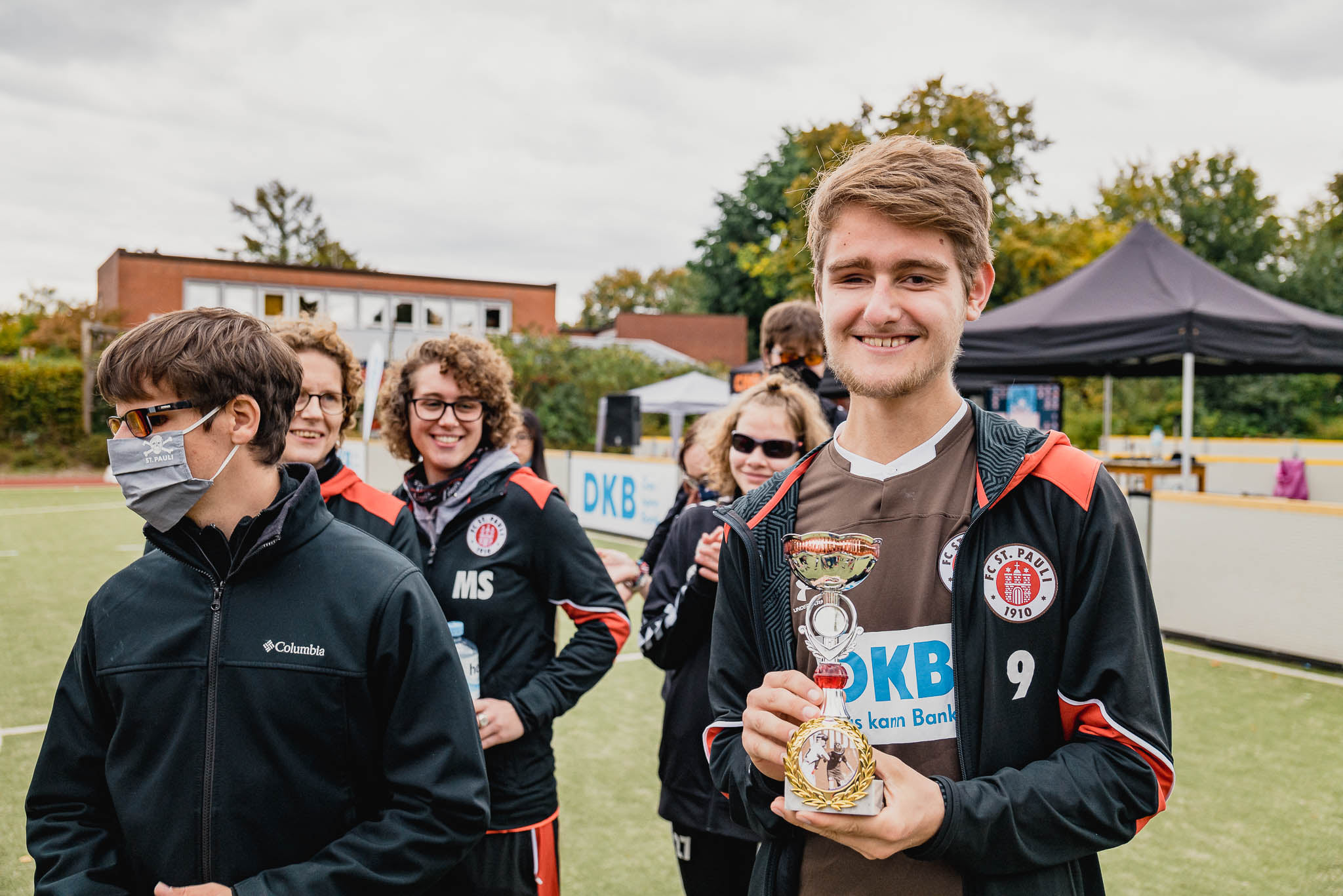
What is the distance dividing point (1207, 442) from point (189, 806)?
26809mm

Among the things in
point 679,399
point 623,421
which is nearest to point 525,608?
point 623,421

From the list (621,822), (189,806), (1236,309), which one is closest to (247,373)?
(189,806)

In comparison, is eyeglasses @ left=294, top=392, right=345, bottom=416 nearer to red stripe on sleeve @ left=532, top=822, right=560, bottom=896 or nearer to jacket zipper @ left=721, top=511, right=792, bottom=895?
red stripe on sleeve @ left=532, top=822, right=560, bottom=896

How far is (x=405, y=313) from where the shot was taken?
40969mm

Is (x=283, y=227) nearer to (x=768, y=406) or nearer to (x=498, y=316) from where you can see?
(x=498, y=316)

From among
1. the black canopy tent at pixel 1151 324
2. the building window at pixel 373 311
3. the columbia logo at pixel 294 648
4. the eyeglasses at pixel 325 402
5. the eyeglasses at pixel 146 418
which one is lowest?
the columbia logo at pixel 294 648


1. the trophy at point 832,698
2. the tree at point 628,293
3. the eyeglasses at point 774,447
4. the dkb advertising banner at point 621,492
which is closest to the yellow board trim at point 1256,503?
the eyeglasses at point 774,447

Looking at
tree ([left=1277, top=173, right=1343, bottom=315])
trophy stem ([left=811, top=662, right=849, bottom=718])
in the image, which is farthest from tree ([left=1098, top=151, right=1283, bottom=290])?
trophy stem ([left=811, top=662, right=849, bottom=718])

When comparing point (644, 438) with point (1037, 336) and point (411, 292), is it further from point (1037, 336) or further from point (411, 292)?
point (1037, 336)

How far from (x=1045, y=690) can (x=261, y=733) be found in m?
1.31

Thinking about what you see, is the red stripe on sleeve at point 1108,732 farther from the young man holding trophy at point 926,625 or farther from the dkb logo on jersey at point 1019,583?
the dkb logo on jersey at point 1019,583

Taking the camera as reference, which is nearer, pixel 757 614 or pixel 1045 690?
pixel 1045 690

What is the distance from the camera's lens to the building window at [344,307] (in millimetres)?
39469

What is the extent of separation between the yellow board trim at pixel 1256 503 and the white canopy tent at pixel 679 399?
13.4 meters
